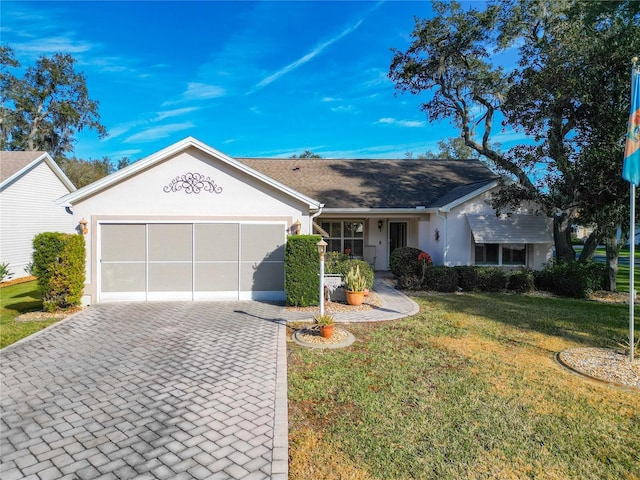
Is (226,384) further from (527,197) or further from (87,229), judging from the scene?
(527,197)

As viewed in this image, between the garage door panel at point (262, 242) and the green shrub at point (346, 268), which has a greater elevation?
the garage door panel at point (262, 242)

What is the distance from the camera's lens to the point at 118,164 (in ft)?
193

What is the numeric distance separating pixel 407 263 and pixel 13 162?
22.1 m

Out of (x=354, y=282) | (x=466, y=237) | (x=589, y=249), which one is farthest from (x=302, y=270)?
(x=589, y=249)

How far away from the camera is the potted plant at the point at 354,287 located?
12.4 metres

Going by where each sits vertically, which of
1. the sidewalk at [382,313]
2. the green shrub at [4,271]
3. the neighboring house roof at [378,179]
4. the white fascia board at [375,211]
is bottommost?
the sidewalk at [382,313]

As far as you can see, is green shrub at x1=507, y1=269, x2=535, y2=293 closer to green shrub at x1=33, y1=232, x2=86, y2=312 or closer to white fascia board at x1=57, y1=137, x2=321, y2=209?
white fascia board at x1=57, y1=137, x2=321, y2=209

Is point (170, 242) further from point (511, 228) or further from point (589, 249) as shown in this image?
point (589, 249)

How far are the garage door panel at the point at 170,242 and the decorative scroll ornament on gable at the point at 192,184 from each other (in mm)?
1321

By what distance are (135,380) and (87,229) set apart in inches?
324

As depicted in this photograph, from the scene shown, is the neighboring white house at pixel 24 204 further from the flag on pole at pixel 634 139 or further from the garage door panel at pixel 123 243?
the flag on pole at pixel 634 139

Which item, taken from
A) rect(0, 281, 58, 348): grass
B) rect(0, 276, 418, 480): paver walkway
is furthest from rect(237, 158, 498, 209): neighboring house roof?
rect(0, 281, 58, 348): grass

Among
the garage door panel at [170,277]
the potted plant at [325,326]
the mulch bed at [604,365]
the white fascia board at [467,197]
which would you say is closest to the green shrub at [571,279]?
the white fascia board at [467,197]

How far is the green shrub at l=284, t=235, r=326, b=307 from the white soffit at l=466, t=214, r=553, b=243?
8.10 meters
